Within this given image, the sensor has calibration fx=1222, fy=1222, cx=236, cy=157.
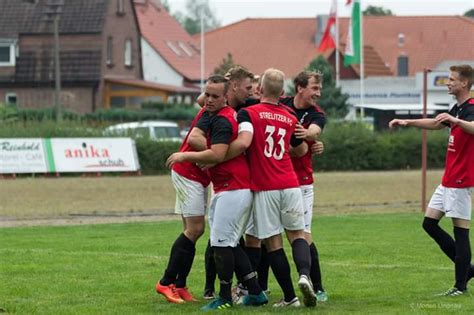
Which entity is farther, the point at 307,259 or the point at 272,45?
the point at 272,45

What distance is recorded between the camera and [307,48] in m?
93.6

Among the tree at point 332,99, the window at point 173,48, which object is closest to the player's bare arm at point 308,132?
the tree at point 332,99

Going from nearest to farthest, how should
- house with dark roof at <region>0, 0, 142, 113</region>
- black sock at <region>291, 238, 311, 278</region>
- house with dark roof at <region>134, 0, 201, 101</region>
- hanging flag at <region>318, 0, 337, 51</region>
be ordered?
black sock at <region>291, 238, 311, 278</region> → hanging flag at <region>318, 0, 337, 51</region> → house with dark roof at <region>0, 0, 142, 113</region> → house with dark roof at <region>134, 0, 201, 101</region>

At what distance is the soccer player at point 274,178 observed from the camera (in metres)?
10.7

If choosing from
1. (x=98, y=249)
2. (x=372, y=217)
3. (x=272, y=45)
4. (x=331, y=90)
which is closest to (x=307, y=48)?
(x=272, y=45)

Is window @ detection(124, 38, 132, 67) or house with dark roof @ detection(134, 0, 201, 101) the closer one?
window @ detection(124, 38, 132, 67)

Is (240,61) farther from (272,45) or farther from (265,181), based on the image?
(265,181)

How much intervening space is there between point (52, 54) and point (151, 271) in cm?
5699

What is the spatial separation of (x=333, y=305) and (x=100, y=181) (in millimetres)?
26728

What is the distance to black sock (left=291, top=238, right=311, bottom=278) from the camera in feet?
35.3

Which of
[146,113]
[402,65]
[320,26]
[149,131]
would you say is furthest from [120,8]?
[149,131]

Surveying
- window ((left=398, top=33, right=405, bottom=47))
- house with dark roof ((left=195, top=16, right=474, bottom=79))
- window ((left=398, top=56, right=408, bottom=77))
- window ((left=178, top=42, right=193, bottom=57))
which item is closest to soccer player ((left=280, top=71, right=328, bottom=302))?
window ((left=178, top=42, right=193, bottom=57))

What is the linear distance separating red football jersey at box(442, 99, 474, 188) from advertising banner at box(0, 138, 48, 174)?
90.5 feet

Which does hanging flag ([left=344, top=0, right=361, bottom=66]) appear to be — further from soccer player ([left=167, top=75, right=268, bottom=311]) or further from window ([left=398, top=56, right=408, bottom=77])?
soccer player ([left=167, top=75, right=268, bottom=311])
